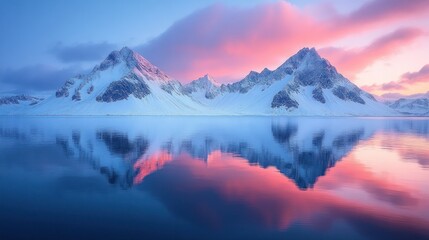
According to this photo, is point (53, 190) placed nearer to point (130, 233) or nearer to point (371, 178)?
point (130, 233)

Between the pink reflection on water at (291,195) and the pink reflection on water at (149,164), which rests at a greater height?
the pink reflection on water at (149,164)

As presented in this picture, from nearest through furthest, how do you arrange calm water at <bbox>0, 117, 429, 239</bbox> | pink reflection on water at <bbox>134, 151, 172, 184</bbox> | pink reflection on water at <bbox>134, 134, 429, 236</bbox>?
calm water at <bbox>0, 117, 429, 239</bbox> < pink reflection on water at <bbox>134, 134, 429, 236</bbox> < pink reflection on water at <bbox>134, 151, 172, 184</bbox>

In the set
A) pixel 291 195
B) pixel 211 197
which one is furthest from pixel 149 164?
pixel 291 195

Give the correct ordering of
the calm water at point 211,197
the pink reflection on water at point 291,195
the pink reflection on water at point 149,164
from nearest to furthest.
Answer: the calm water at point 211,197 < the pink reflection on water at point 291,195 < the pink reflection on water at point 149,164

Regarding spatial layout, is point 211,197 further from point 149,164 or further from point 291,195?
point 149,164

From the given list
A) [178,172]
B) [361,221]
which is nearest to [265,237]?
[361,221]

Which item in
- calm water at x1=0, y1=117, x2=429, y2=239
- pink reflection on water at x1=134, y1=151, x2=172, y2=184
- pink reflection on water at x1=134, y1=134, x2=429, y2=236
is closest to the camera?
calm water at x1=0, y1=117, x2=429, y2=239

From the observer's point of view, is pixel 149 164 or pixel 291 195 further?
pixel 149 164

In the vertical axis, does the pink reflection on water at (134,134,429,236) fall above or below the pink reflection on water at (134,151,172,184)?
below

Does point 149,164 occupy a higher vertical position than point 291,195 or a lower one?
higher

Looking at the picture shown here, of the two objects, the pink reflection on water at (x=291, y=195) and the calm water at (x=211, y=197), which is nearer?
the calm water at (x=211, y=197)

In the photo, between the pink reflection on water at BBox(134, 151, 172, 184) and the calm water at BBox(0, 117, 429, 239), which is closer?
the calm water at BBox(0, 117, 429, 239)

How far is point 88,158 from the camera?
44.9 m

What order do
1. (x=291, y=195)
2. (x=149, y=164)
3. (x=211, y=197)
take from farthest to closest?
1. (x=149, y=164)
2. (x=291, y=195)
3. (x=211, y=197)
